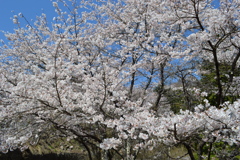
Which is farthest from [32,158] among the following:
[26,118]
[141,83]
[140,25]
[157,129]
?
[157,129]

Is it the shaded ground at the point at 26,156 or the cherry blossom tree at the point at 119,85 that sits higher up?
the cherry blossom tree at the point at 119,85

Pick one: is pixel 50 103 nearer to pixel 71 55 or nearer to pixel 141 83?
pixel 71 55

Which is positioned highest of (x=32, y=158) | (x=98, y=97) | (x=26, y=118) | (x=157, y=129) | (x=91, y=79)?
(x=91, y=79)

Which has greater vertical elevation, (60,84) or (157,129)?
(60,84)

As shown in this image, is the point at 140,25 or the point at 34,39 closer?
the point at 140,25

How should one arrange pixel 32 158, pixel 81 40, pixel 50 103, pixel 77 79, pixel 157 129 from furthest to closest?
pixel 32 158
pixel 81 40
pixel 77 79
pixel 50 103
pixel 157 129

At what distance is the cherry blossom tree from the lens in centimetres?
318

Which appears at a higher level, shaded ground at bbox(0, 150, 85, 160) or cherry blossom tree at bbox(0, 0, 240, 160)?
cherry blossom tree at bbox(0, 0, 240, 160)

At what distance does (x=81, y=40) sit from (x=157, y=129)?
213 inches

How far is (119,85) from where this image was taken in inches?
221

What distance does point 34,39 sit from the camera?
840cm

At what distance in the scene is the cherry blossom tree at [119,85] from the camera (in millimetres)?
3177

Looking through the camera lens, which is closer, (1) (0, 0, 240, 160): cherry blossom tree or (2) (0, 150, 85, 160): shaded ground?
(1) (0, 0, 240, 160): cherry blossom tree

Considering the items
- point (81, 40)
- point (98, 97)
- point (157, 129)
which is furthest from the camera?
point (81, 40)
